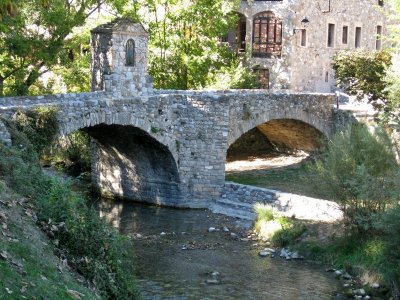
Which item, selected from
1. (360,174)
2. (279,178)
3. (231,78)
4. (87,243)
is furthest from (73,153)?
(87,243)

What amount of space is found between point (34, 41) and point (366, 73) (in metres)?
12.7

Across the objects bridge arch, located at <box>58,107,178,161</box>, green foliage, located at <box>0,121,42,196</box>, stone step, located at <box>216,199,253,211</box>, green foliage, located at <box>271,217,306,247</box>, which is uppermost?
bridge arch, located at <box>58,107,178,161</box>

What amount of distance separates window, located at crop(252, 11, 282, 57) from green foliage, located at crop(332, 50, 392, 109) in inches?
327

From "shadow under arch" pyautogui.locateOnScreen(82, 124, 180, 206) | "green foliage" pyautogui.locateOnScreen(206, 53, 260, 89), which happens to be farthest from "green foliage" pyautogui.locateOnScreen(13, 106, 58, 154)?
"green foliage" pyautogui.locateOnScreen(206, 53, 260, 89)

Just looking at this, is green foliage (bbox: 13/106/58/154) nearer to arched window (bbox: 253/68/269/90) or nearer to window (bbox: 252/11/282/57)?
arched window (bbox: 253/68/269/90)

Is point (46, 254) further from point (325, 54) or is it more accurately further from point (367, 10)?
point (367, 10)

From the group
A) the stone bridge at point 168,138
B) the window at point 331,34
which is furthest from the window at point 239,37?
the stone bridge at point 168,138

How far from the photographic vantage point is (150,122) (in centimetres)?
2294

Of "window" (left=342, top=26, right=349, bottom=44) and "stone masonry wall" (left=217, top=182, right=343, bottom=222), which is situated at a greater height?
"window" (left=342, top=26, right=349, bottom=44)

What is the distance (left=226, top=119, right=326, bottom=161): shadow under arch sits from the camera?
29.9 meters

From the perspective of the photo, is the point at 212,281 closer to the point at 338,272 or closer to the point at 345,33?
the point at 338,272

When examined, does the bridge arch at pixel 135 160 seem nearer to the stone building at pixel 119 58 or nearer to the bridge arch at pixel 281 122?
the stone building at pixel 119 58

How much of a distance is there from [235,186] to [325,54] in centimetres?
1623

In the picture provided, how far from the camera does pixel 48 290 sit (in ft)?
30.3
